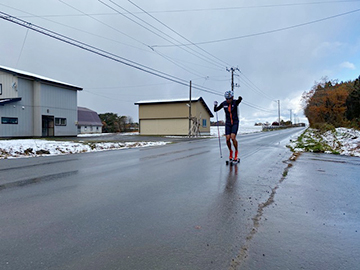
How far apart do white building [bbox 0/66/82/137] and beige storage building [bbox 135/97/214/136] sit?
12.4 meters

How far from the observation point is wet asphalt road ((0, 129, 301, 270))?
7.23ft

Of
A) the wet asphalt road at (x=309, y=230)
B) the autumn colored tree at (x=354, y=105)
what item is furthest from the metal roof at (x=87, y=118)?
the wet asphalt road at (x=309, y=230)

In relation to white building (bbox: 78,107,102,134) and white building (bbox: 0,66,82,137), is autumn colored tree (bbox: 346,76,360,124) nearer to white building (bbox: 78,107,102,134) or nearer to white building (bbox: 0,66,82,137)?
white building (bbox: 0,66,82,137)

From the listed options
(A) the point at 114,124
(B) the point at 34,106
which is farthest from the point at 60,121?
(A) the point at 114,124

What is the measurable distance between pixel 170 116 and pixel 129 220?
3537 centimetres

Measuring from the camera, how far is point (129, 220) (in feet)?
10.0

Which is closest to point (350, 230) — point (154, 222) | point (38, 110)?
point (154, 222)

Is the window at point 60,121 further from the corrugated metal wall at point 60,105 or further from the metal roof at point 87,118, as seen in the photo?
the metal roof at point 87,118

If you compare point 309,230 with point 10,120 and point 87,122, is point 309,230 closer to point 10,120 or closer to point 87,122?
point 10,120

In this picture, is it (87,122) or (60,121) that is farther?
(87,122)

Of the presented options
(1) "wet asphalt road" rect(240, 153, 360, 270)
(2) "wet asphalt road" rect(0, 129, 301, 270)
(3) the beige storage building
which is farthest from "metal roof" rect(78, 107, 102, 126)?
(1) "wet asphalt road" rect(240, 153, 360, 270)

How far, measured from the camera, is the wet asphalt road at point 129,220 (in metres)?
2.21

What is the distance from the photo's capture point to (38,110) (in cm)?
2500

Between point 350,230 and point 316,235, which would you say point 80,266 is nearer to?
point 316,235
